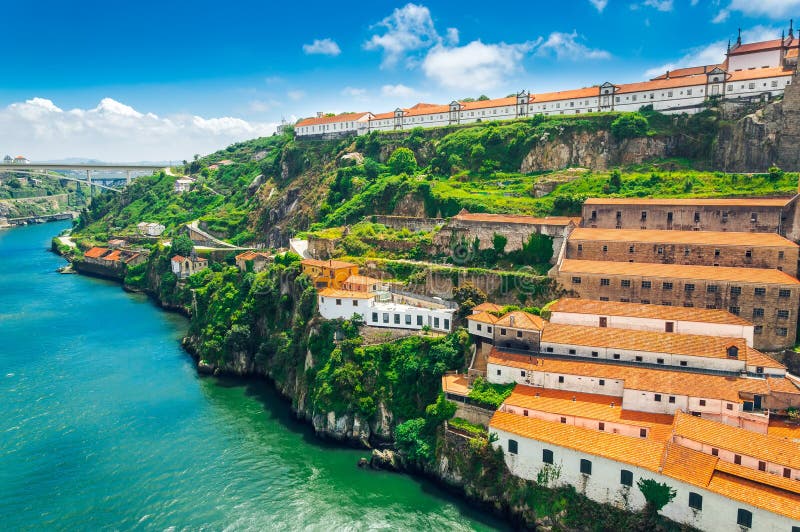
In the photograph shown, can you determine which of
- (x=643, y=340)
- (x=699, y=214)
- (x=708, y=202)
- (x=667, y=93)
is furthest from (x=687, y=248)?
(x=667, y=93)

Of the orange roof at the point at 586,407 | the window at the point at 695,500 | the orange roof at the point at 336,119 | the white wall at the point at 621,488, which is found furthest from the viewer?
the orange roof at the point at 336,119

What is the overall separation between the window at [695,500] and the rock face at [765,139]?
132ft

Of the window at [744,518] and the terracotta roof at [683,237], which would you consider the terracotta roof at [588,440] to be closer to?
the window at [744,518]

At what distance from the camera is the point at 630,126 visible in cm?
6122

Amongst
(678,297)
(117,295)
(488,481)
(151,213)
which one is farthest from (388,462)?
(151,213)

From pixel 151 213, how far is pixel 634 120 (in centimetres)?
9600

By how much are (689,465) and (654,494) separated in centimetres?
208

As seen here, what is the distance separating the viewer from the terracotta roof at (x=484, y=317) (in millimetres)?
35850

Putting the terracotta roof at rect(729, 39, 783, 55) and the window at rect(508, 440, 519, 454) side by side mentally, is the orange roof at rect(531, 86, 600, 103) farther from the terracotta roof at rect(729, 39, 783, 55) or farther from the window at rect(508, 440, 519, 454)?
the window at rect(508, 440, 519, 454)

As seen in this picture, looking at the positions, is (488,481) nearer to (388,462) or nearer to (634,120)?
(388,462)

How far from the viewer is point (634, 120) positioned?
61.3 metres

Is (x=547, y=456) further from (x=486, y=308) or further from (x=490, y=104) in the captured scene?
(x=490, y=104)

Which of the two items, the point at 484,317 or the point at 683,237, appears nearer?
the point at 484,317

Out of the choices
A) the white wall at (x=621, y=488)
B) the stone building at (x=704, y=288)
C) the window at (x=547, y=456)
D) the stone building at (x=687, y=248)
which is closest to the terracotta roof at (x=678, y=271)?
the stone building at (x=704, y=288)
